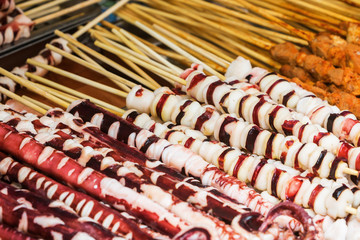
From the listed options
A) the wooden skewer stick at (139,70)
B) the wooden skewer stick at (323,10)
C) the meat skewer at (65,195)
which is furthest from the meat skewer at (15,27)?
the wooden skewer stick at (323,10)

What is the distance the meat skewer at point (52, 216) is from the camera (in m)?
1.85

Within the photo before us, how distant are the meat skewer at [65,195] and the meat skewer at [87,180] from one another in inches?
2.1

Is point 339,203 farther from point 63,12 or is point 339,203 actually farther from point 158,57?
point 63,12

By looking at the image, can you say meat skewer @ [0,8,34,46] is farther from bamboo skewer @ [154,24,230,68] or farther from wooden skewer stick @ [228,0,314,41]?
wooden skewer stick @ [228,0,314,41]

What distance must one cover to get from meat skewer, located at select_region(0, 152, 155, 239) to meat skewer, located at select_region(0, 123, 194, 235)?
5cm

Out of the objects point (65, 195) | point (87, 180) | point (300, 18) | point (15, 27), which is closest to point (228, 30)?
point (300, 18)

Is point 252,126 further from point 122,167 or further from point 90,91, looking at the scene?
point 90,91

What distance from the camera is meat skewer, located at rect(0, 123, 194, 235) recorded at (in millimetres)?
1981

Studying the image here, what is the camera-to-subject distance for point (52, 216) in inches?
74.8

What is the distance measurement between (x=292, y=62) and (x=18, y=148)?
2.03 meters

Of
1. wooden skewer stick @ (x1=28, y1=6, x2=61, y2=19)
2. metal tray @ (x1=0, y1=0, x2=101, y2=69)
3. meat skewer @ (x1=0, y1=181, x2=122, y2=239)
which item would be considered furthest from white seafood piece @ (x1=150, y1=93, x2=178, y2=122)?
wooden skewer stick @ (x1=28, y1=6, x2=61, y2=19)

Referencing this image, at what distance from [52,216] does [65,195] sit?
0.18m

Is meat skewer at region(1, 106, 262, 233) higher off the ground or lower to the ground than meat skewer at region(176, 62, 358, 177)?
lower

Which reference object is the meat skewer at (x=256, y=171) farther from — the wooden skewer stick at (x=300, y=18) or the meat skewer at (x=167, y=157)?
the wooden skewer stick at (x=300, y=18)
